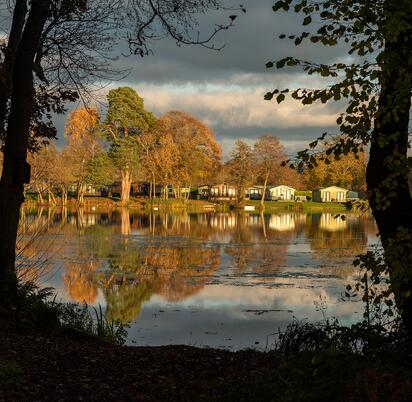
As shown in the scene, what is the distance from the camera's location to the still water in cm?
1568

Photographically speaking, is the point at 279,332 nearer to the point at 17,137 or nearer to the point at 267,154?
the point at 17,137

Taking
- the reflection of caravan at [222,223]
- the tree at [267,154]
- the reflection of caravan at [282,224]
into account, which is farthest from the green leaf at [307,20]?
the tree at [267,154]

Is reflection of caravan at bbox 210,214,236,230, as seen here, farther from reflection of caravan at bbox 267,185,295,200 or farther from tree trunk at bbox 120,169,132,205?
reflection of caravan at bbox 267,185,295,200

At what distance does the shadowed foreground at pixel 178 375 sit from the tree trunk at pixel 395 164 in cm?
84

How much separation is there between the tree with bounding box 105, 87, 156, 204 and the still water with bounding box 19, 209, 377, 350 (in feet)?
127

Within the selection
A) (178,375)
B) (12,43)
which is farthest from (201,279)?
(178,375)

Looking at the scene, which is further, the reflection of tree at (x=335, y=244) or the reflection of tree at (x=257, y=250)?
the reflection of tree at (x=335, y=244)

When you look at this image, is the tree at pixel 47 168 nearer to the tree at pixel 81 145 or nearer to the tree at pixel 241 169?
the tree at pixel 81 145

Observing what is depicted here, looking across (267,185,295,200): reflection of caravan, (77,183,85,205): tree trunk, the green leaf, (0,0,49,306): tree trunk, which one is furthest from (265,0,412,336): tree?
(267,185,295,200): reflection of caravan

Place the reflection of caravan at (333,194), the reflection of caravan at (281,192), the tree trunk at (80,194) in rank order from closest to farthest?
the tree trunk at (80,194) → the reflection of caravan at (333,194) → the reflection of caravan at (281,192)

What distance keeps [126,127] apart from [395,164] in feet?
249

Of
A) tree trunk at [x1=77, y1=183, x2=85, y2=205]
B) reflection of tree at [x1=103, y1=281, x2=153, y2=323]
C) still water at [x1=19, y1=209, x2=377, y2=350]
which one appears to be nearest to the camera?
still water at [x1=19, y1=209, x2=377, y2=350]

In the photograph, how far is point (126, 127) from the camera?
7925 centimetres

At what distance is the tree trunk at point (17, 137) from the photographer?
34.0 ft
